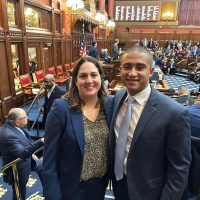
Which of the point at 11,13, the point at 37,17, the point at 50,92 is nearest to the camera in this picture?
the point at 50,92

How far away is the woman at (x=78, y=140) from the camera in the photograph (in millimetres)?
1441

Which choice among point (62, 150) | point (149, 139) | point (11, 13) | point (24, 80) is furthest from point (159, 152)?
point (11, 13)

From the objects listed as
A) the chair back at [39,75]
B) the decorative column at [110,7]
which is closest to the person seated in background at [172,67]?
the decorative column at [110,7]

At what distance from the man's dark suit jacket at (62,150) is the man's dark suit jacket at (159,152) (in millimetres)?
360

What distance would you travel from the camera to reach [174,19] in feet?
58.6

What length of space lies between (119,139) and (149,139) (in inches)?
8.8

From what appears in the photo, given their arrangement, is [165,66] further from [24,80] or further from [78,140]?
[78,140]

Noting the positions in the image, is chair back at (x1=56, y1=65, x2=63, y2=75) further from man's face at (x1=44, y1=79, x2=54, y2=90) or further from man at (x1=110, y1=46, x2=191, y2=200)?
man at (x1=110, y1=46, x2=191, y2=200)

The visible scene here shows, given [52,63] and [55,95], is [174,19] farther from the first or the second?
[55,95]

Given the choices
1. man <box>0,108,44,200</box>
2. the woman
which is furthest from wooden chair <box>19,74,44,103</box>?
the woman

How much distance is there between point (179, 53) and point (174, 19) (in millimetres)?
4628

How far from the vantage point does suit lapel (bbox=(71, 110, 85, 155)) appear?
56.5 inches

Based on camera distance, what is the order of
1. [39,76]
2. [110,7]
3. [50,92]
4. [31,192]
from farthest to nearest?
[110,7] → [39,76] → [50,92] → [31,192]

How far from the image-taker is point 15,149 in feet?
7.30
